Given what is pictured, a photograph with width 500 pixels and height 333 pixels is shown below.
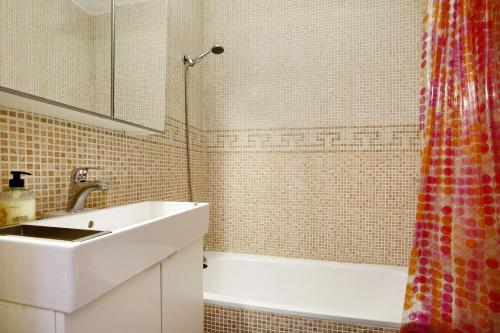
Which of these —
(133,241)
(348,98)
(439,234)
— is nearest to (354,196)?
(348,98)

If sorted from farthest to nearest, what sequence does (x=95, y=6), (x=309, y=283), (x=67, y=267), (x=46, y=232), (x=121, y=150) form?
(x=309, y=283)
(x=121, y=150)
(x=95, y=6)
(x=46, y=232)
(x=67, y=267)

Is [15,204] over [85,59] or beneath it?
beneath

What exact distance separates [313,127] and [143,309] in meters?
1.53

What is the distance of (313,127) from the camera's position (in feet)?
6.18

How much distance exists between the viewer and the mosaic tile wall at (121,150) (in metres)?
0.78

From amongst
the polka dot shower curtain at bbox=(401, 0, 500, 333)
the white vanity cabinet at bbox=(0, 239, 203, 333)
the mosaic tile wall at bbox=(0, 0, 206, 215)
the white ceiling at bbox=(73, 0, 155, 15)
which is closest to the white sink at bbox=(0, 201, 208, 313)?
the white vanity cabinet at bbox=(0, 239, 203, 333)

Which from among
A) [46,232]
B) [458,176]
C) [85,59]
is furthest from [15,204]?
[458,176]

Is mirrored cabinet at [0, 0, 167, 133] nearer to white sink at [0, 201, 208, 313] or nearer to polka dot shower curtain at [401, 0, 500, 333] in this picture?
white sink at [0, 201, 208, 313]

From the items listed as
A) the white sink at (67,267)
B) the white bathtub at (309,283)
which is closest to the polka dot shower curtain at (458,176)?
the white bathtub at (309,283)

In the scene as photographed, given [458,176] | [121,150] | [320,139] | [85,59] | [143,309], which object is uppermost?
[85,59]

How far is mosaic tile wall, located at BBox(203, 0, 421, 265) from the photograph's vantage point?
176 cm

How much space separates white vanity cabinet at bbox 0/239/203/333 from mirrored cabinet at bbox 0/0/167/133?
1.60 ft

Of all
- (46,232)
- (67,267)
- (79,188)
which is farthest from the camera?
(79,188)

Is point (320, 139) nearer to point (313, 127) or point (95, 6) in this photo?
point (313, 127)
